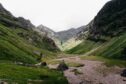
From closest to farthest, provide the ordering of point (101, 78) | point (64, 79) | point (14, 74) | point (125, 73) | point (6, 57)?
point (14, 74) → point (64, 79) → point (101, 78) → point (125, 73) → point (6, 57)

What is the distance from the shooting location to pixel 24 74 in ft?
279

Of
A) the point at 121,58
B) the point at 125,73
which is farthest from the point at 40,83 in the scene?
the point at 121,58

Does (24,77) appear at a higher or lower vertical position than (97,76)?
higher

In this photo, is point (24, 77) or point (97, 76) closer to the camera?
point (24, 77)

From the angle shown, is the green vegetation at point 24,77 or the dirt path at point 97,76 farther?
the dirt path at point 97,76

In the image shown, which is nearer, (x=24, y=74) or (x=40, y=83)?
(x=40, y=83)

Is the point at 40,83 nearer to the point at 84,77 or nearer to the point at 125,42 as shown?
the point at 84,77

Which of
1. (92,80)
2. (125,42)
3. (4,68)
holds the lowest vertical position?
(92,80)

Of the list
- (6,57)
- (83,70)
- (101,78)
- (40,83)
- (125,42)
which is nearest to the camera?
(40,83)

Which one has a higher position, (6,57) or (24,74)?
(6,57)

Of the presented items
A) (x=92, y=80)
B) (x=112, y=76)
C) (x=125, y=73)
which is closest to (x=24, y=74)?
(x=92, y=80)

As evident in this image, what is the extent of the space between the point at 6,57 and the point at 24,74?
41165 mm

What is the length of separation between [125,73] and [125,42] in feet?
245

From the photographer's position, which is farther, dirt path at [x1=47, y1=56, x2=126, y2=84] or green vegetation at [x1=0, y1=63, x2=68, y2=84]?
dirt path at [x1=47, y1=56, x2=126, y2=84]
